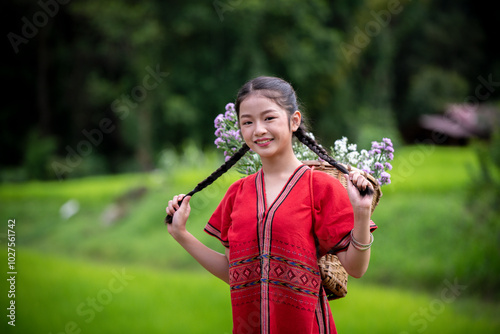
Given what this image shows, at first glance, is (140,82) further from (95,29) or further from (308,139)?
(308,139)

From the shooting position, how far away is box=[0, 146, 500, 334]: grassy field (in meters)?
5.60

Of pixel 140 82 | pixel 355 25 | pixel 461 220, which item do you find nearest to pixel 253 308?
pixel 461 220

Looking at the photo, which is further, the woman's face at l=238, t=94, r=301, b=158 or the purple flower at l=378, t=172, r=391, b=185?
the purple flower at l=378, t=172, r=391, b=185

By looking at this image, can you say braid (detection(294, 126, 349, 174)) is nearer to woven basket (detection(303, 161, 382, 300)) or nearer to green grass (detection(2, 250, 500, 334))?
woven basket (detection(303, 161, 382, 300))

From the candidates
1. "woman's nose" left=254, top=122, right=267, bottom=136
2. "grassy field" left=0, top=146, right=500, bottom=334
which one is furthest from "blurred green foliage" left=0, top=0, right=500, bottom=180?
"woman's nose" left=254, top=122, right=267, bottom=136

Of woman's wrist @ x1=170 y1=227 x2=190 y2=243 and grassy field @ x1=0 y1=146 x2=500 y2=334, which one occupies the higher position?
grassy field @ x1=0 y1=146 x2=500 y2=334

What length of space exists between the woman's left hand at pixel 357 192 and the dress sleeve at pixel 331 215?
132 mm

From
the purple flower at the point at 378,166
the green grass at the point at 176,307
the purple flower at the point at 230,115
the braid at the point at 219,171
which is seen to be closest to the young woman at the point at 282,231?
the braid at the point at 219,171

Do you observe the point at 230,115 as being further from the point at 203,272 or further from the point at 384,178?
the point at 203,272

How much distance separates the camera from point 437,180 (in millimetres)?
8414

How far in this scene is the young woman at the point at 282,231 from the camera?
180 cm

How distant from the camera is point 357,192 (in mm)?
1654

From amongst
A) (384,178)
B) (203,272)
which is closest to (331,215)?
(384,178)

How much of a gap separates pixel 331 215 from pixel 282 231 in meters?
0.17
